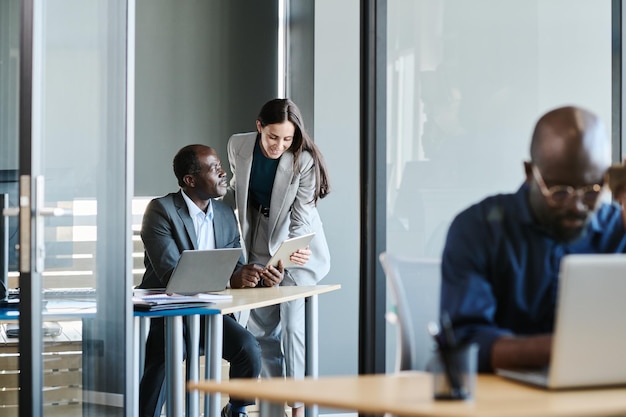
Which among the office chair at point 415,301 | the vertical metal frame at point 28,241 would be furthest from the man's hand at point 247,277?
the office chair at point 415,301

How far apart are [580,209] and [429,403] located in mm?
602

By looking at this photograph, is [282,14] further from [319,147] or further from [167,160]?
[319,147]

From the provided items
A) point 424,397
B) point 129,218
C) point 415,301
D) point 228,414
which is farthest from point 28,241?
point 228,414

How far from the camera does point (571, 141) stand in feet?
6.82

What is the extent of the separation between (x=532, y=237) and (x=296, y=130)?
2666 mm

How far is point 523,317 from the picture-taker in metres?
2.17

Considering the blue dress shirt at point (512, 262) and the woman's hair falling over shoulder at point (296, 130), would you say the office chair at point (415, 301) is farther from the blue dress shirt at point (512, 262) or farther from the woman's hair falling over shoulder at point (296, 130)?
the woman's hair falling over shoulder at point (296, 130)

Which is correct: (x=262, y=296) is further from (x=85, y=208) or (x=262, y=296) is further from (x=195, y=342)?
(x=85, y=208)

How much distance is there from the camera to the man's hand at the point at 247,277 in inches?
175

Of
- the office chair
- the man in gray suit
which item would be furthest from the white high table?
the office chair

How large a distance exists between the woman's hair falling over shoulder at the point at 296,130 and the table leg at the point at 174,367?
1.31 metres

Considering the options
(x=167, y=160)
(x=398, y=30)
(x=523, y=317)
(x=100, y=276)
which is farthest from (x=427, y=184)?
(x=167, y=160)

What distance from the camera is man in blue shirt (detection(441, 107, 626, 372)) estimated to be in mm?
2066

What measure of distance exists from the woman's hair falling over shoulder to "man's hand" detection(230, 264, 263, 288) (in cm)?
57
